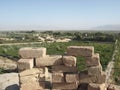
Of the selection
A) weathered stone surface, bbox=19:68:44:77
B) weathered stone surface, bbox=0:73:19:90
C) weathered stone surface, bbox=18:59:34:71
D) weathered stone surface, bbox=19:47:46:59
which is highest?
weathered stone surface, bbox=19:47:46:59

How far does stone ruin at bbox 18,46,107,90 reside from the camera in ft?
38.5

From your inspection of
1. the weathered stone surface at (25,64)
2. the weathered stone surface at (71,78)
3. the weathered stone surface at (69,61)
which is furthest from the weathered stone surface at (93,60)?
the weathered stone surface at (25,64)

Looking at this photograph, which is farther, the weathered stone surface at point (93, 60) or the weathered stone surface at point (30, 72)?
the weathered stone surface at point (30, 72)

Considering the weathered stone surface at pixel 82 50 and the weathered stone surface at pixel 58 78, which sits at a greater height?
the weathered stone surface at pixel 82 50

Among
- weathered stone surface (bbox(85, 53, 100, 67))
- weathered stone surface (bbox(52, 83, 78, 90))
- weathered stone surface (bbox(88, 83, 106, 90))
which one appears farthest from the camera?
weathered stone surface (bbox(52, 83, 78, 90))

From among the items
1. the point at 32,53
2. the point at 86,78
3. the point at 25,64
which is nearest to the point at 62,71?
the point at 86,78

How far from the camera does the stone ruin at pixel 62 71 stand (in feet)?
38.5

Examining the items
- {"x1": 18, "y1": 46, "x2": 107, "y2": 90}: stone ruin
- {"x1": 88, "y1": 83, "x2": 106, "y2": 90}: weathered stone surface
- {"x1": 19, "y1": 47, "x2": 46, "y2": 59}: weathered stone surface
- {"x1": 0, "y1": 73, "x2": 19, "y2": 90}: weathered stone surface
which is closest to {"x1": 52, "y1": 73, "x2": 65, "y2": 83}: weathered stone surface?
{"x1": 18, "y1": 46, "x2": 107, "y2": 90}: stone ruin

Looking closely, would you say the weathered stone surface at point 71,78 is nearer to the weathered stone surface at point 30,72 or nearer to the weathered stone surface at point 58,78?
the weathered stone surface at point 58,78

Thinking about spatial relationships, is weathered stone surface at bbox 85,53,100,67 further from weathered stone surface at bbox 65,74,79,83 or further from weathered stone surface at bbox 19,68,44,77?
weathered stone surface at bbox 19,68,44,77

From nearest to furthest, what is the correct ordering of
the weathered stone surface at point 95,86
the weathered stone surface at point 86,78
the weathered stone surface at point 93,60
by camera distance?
1. the weathered stone surface at point 95,86
2. the weathered stone surface at point 93,60
3. the weathered stone surface at point 86,78

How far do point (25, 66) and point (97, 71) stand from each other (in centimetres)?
306

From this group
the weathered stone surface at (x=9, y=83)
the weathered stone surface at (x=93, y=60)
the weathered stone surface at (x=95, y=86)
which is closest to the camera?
the weathered stone surface at (x=95, y=86)

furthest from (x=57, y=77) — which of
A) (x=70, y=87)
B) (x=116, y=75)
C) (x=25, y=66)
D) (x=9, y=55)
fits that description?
(x=9, y=55)
